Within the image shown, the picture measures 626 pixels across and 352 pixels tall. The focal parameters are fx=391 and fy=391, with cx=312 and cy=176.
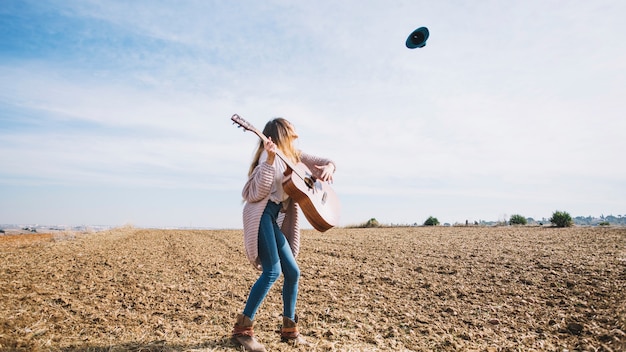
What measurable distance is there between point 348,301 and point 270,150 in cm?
344

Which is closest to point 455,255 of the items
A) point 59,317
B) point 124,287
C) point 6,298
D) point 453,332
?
point 453,332

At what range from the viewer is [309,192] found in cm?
378

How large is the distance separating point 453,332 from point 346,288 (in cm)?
234

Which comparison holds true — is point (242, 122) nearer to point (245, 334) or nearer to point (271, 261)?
point (271, 261)

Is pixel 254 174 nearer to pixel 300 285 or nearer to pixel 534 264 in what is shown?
pixel 300 285

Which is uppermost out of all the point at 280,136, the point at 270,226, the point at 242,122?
the point at 242,122

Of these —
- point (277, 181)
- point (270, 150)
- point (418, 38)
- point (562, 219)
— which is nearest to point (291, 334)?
point (277, 181)

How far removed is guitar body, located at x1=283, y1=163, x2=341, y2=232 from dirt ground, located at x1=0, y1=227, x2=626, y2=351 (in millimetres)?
1309

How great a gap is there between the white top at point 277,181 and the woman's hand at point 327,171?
506mm

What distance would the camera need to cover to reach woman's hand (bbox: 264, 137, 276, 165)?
11.5 feet

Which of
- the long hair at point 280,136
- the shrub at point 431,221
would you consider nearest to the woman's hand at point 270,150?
the long hair at point 280,136

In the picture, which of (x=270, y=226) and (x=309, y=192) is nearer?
(x=270, y=226)

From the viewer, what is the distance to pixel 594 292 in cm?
589

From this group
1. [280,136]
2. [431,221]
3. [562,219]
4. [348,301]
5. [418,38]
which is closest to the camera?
[280,136]
